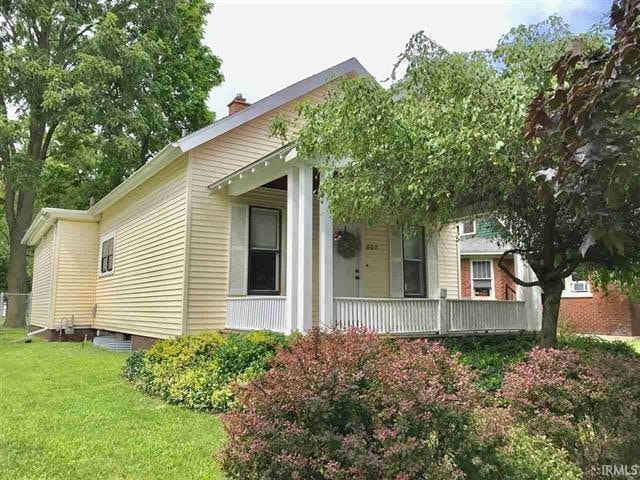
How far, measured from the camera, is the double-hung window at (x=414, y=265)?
463 inches

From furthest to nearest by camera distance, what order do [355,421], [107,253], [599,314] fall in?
[599,314] < [107,253] < [355,421]

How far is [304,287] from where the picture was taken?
7.75 meters

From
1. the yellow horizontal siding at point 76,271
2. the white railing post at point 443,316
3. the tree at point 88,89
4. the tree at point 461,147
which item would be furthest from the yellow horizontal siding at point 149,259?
the tree at point 88,89

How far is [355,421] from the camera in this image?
10.3 feet

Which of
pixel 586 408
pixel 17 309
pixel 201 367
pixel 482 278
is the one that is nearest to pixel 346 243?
pixel 201 367

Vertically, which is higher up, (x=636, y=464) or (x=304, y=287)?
(x=304, y=287)

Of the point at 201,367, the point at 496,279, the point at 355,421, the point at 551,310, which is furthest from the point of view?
the point at 496,279

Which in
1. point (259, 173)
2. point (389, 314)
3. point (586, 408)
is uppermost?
point (259, 173)

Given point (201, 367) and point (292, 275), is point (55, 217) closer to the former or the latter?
point (201, 367)

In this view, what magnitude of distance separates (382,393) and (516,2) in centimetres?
563

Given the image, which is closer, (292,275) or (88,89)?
(292,275)

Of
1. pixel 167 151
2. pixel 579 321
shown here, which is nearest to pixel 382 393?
pixel 167 151

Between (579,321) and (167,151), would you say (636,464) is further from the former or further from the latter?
(579,321)

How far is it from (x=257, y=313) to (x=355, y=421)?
19.2 feet
